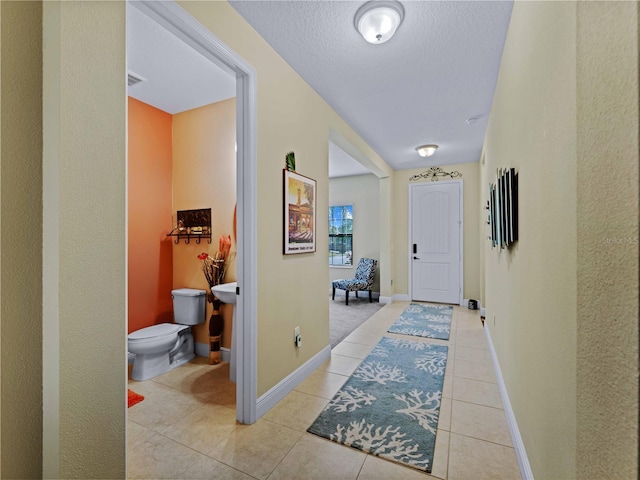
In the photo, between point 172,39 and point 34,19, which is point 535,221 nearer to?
point 34,19

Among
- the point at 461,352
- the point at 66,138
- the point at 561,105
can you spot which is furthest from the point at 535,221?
the point at 461,352

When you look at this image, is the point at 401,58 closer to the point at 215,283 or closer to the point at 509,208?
the point at 509,208

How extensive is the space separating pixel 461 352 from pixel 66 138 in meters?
3.54

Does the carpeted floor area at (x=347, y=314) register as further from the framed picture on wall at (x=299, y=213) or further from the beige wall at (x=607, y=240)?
the beige wall at (x=607, y=240)

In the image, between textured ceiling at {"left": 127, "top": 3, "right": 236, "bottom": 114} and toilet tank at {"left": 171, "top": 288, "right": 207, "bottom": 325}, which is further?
toilet tank at {"left": 171, "top": 288, "right": 207, "bottom": 325}

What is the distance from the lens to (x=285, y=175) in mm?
2307

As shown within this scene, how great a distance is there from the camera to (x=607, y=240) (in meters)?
0.62

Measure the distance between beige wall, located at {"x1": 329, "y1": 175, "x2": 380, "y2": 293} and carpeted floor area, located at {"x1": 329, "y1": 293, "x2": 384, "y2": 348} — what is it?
0.65 metres

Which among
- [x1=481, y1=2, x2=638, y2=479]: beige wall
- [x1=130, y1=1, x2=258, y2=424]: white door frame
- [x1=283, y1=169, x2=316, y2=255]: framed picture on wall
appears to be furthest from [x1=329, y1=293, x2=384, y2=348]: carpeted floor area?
[x1=481, y1=2, x2=638, y2=479]: beige wall

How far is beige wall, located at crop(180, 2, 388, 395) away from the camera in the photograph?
76.1 inches

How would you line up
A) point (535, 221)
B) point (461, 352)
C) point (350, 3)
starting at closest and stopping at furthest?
point (535, 221) → point (350, 3) → point (461, 352)

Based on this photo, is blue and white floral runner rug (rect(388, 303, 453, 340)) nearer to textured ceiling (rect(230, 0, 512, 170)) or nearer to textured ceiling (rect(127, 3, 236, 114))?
textured ceiling (rect(230, 0, 512, 170))

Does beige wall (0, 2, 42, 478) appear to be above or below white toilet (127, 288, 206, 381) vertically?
above

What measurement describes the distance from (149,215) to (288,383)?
2179 millimetres
